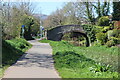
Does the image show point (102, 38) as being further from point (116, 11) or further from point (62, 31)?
point (62, 31)

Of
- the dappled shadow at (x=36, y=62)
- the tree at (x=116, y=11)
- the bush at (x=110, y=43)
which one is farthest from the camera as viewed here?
the tree at (x=116, y=11)

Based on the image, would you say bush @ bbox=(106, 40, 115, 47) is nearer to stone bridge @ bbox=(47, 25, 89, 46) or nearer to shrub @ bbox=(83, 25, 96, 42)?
shrub @ bbox=(83, 25, 96, 42)

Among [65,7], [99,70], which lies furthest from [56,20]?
[99,70]

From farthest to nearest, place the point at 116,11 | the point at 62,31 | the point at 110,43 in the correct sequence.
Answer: the point at 62,31, the point at 116,11, the point at 110,43

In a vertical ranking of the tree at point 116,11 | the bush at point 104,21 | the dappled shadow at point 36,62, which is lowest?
the dappled shadow at point 36,62

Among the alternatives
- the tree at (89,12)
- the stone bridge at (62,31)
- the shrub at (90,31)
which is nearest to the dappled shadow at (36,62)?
the shrub at (90,31)

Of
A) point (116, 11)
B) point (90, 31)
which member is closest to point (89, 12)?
point (90, 31)

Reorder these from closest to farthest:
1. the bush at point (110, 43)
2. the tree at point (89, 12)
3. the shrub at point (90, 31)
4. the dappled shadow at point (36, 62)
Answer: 1. the dappled shadow at point (36, 62)
2. the bush at point (110, 43)
3. the shrub at point (90, 31)
4. the tree at point (89, 12)

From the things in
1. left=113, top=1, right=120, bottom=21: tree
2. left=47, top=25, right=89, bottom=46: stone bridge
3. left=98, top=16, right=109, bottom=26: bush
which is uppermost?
left=113, top=1, right=120, bottom=21: tree

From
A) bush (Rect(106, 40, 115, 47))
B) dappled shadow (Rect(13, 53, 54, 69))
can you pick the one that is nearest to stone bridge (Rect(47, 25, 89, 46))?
bush (Rect(106, 40, 115, 47))

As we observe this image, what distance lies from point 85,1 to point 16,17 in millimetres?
15713

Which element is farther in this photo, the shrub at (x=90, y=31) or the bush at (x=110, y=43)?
the shrub at (x=90, y=31)

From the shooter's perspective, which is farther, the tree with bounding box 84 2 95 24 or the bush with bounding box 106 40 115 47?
the tree with bounding box 84 2 95 24

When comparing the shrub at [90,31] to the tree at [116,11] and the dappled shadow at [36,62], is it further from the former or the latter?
the dappled shadow at [36,62]
